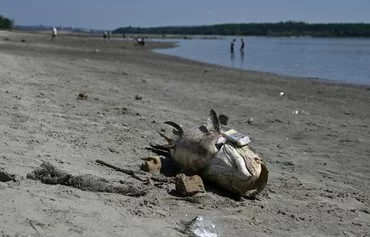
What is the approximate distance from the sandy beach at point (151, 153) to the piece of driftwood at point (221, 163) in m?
0.16

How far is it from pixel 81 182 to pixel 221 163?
145 cm

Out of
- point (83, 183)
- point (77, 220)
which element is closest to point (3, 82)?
point (83, 183)

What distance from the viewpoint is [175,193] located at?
549cm

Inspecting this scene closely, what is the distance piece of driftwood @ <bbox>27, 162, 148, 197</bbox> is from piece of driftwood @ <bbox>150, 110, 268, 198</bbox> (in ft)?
2.53

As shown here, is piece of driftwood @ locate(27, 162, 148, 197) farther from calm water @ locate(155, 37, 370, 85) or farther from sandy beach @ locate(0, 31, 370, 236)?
calm water @ locate(155, 37, 370, 85)

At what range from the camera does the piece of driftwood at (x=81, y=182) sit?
5.19 meters

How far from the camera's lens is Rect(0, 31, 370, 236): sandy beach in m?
4.56

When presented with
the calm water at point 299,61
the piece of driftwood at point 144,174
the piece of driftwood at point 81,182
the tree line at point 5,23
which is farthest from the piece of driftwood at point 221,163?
the tree line at point 5,23

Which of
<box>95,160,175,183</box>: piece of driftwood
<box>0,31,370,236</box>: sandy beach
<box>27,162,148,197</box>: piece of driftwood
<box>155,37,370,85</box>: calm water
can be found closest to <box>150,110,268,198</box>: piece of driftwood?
<box>0,31,370,236</box>: sandy beach

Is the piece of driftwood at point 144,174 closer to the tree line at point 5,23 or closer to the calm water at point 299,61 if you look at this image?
the calm water at point 299,61

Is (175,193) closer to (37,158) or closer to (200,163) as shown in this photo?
(200,163)

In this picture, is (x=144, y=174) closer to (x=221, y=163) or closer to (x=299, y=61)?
(x=221, y=163)

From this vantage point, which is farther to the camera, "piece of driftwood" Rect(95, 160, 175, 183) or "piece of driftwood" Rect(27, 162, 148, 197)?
"piece of driftwood" Rect(95, 160, 175, 183)

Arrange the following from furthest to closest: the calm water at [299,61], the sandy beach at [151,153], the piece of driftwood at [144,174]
Result: the calm water at [299,61] < the piece of driftwood at [144,174] < the sandy beach at [151,153]
